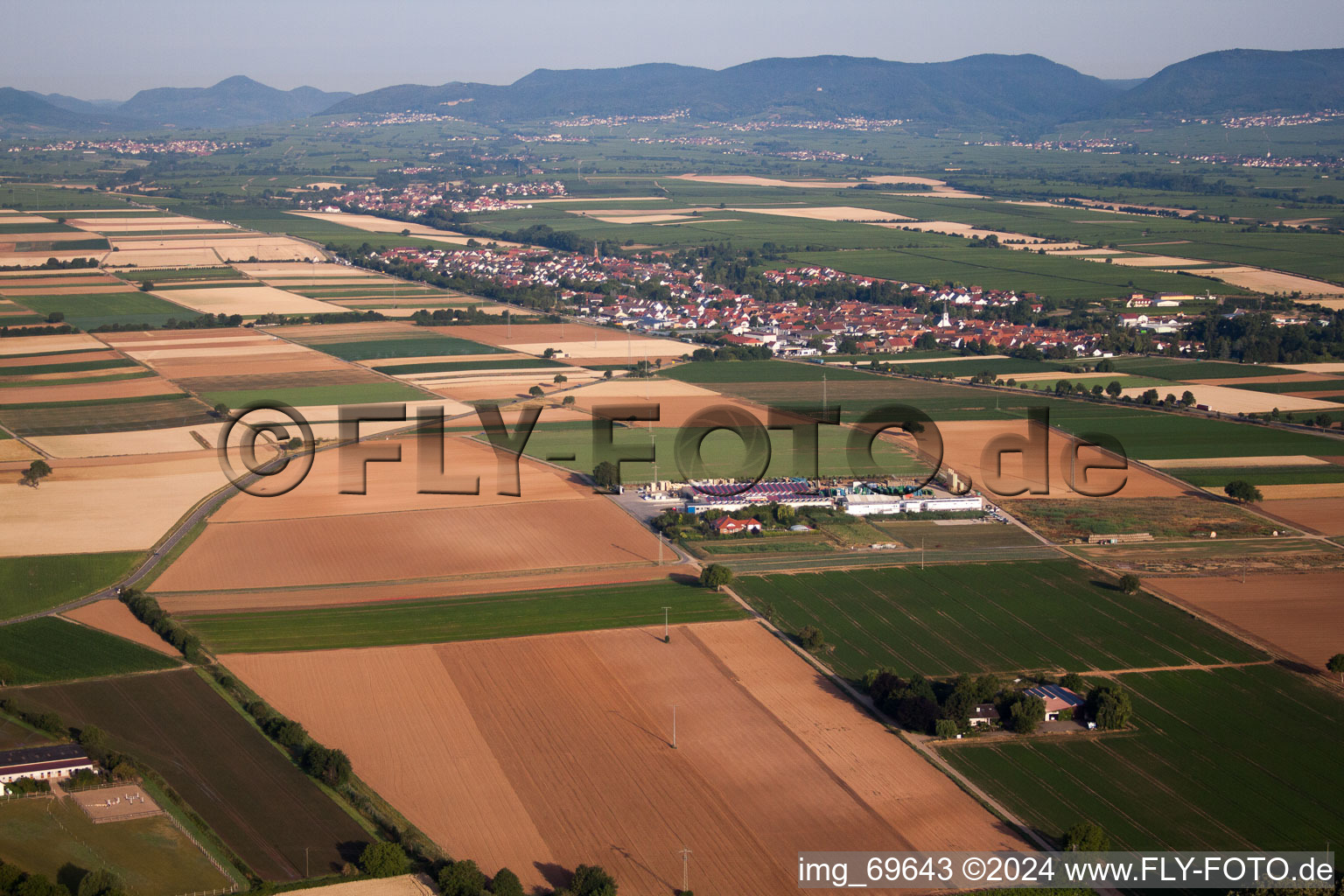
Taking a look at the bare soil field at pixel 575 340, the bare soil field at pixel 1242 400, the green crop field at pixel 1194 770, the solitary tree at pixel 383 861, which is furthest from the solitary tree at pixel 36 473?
the bare soil field at pixel 1242 400

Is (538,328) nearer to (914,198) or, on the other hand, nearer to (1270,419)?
(1270,419)

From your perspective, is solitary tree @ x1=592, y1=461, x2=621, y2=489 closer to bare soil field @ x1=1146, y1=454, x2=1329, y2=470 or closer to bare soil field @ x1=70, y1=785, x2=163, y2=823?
bare soil field @ x1=1146, y1=454, x2=1329, y2=470

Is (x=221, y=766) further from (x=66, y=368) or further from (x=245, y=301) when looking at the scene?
(x=245, y=301)

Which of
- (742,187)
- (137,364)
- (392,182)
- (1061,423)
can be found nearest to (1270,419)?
(1061,423)

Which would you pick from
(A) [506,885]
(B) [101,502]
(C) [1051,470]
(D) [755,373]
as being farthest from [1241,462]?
(B) [101,502]

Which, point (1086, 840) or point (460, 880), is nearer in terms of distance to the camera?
point (460, 880)

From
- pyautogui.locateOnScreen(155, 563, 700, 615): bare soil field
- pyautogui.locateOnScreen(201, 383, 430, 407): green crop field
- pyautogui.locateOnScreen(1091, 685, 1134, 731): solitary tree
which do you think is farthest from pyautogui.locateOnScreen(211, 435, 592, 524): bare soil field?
pyautogui.locateOnScreen(1091, 685, 1134, 731): solitary tree
